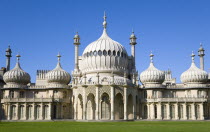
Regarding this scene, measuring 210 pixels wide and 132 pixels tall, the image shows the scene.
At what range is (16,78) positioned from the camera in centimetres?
7531

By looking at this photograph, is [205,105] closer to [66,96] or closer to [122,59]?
[122,59]

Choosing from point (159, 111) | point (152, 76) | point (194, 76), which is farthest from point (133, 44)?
point (159, 111)

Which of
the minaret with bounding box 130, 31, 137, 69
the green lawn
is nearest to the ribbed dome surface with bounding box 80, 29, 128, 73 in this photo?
the minaret with bounding box 130, 31, 137, 69

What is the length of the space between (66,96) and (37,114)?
8.65m

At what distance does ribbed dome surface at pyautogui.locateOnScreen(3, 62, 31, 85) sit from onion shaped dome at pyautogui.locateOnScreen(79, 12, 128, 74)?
50.5ft

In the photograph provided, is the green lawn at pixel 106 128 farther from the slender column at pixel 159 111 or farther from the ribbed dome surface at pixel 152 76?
the ribbed dome surface at pixel 152 76

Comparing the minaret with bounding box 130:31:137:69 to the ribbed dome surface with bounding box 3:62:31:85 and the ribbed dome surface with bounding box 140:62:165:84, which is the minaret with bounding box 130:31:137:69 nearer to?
the ribbed dome surface with bounding box 140:62:165:84

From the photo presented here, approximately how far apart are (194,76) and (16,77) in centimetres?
4435

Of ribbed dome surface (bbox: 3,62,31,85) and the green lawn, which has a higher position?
ribbed dome surface (bbox: 3,62,31,85)

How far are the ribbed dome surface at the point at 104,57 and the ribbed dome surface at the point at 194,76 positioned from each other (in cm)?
1537

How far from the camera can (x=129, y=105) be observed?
223ft

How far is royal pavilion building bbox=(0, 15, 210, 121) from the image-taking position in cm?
6406

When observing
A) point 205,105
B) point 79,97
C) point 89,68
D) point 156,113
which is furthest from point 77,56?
point 205,105

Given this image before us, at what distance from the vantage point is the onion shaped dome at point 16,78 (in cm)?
7525
